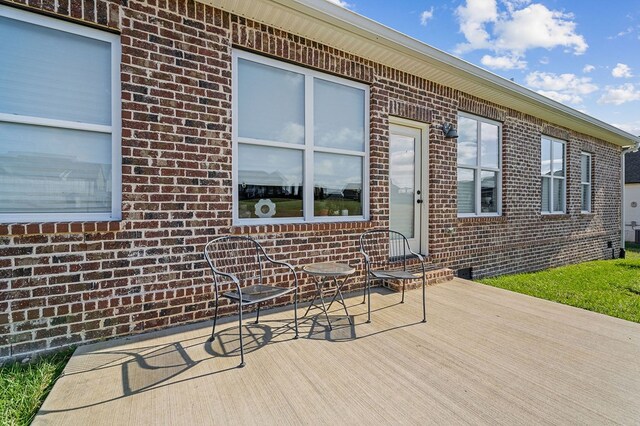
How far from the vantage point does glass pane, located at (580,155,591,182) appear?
881 cm

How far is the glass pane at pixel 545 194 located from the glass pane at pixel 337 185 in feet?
18.2

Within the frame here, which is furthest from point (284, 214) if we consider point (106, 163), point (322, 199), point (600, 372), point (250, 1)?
point (600, 372)

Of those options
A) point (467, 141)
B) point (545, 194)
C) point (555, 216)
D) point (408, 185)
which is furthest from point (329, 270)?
point (555, 216)

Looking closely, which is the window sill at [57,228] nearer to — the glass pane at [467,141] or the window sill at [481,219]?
the window sill at [481,219]

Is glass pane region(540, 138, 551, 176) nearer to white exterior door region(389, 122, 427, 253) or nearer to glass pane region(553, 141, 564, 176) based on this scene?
glass pane region(553, 141, 564, 176)

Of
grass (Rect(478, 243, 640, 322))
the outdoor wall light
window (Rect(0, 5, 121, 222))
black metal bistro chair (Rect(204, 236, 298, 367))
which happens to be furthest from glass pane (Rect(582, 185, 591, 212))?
window (Rect(0, 5, 121, 222))

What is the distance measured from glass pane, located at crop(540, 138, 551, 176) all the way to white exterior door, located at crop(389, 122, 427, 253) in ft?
13.3

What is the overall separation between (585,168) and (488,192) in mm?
5051

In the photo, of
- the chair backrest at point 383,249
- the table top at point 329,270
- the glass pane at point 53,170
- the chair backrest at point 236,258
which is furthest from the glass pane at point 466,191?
the glass pane at point 53,170

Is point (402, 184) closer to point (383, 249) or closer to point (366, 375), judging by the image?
point (383, 249)

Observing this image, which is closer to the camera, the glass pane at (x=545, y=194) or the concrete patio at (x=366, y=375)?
the concrete patio at (x=366, y=375)

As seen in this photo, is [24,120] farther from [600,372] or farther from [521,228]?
[521,228]

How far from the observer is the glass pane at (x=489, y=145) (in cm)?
607

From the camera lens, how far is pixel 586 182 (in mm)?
8930
